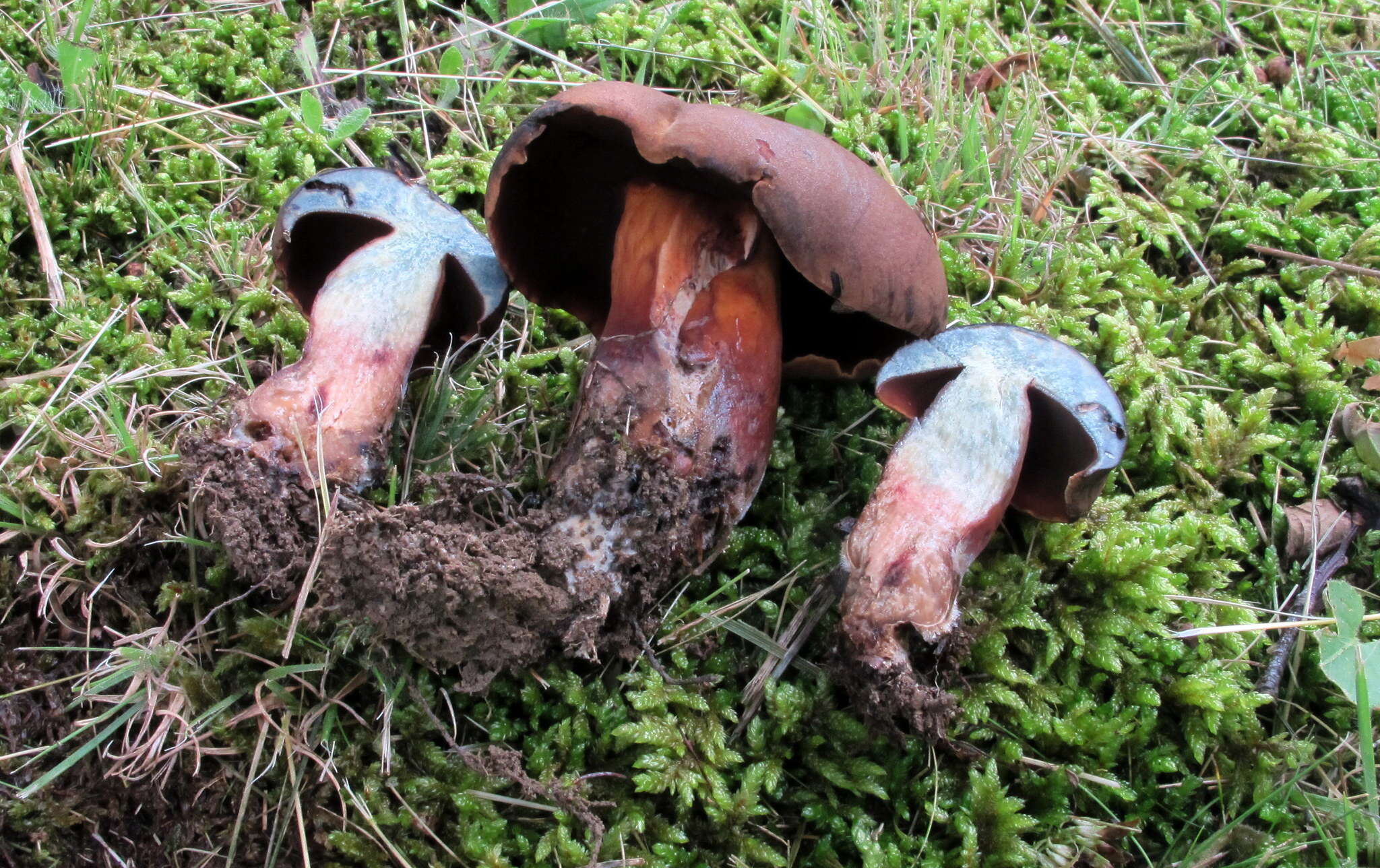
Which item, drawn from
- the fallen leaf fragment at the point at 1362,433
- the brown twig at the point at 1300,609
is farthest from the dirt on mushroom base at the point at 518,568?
the fallen leaf fragment at the point at 1362,433

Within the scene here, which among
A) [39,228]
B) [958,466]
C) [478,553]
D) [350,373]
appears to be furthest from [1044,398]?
[39,228]

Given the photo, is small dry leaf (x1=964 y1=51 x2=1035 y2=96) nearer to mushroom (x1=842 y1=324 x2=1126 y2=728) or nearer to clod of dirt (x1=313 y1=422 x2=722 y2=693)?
mushroom (x1=842 y1=324 x2=1126 y2=728)

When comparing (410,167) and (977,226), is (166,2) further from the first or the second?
(977,226)

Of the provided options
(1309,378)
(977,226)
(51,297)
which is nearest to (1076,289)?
(977,226)

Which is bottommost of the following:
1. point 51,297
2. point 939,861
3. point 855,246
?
point 939,861

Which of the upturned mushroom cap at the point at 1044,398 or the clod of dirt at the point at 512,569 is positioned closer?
the clod of dirt at the point at 512,569

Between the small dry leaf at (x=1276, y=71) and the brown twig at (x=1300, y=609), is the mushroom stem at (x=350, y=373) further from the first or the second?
the small dry leaf at (x=1276, y=71)
